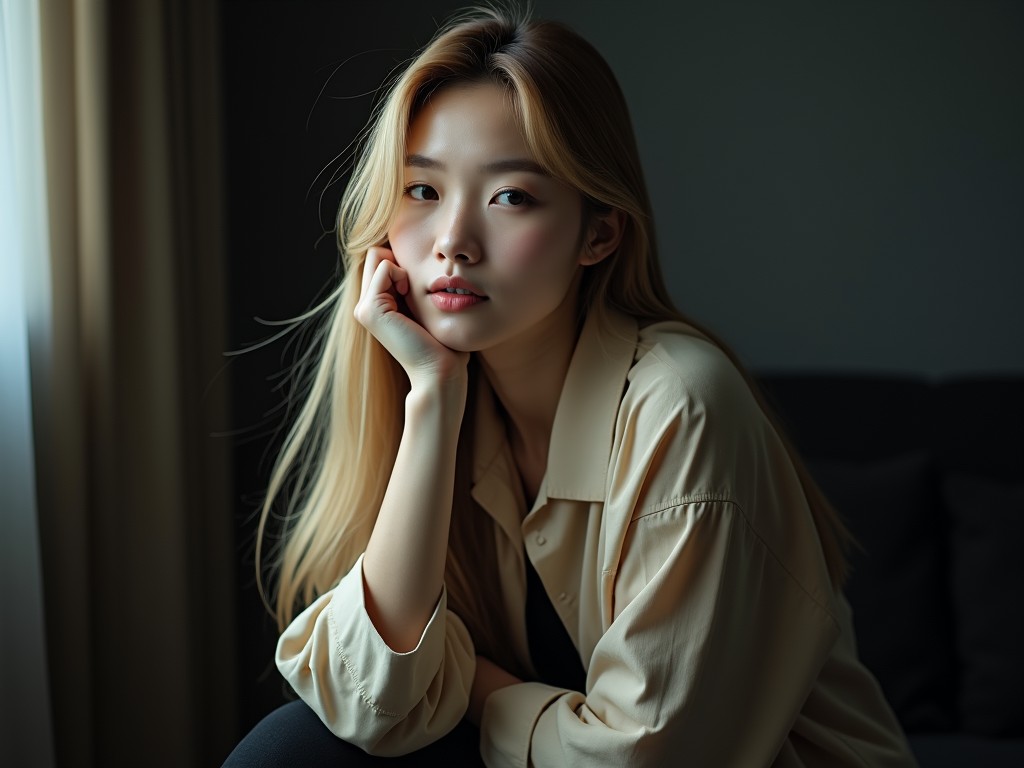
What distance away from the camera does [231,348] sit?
230 centimetres

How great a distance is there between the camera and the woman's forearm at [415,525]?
3.84 ft

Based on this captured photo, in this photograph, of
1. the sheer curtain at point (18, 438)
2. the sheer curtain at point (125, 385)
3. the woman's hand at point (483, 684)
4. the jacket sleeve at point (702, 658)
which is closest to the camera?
the jacket sleeve at point (702, 658)

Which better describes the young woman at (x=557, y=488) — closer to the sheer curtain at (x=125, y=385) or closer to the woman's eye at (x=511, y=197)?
the woman's eye at (x=511, y=197)

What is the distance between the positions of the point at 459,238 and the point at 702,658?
50cm

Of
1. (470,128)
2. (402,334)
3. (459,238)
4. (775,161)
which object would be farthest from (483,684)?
(775,161)

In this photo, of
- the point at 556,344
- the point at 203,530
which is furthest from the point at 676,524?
the point at 203,530

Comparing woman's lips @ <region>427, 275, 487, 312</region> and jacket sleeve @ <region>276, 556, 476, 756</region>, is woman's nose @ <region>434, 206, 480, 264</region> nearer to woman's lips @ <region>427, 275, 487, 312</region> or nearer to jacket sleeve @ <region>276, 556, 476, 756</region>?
woman's lips @ <region>427, 275, 487, 312</region>

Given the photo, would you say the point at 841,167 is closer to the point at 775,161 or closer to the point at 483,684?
the point at 775,161

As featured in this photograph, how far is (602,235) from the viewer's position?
125 cm

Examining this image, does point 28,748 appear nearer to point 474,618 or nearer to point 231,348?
point 474,618

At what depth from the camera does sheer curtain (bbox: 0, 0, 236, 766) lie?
1.49 metres

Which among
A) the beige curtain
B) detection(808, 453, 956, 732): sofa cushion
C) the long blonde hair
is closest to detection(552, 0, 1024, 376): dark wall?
detection(808, 453, 956, 732): sofa cushion

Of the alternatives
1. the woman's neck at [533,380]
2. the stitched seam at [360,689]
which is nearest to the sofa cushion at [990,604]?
the woman's neck at [533,380]

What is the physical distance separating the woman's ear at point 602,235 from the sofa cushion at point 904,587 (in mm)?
729
